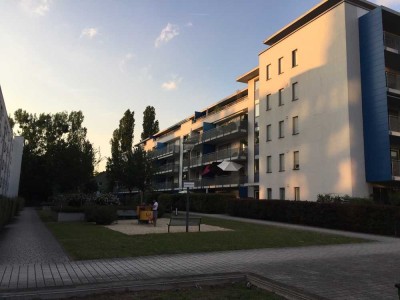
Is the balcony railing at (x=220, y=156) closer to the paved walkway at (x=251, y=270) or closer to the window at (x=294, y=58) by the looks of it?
the window at (x=294, y=58)

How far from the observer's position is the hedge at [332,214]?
18.6 metres

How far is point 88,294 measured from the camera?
620cm

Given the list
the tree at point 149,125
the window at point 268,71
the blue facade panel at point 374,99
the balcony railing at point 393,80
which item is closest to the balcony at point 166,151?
the tree at point 149,125

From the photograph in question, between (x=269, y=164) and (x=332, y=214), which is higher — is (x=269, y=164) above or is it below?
above

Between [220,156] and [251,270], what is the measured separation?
36.7m

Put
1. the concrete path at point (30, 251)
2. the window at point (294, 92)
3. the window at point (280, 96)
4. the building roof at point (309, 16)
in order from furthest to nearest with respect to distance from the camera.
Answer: the window at point (280, 96) → the window at point (294, 92) → the building roof at point (309, 16) → the concrete path at point (30, 251)

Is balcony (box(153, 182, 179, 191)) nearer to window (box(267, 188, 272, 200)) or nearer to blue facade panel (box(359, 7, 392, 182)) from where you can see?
window (box(267, 188, 272, 200))

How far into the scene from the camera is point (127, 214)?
89.1 feet

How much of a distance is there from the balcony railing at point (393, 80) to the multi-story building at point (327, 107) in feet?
0.32

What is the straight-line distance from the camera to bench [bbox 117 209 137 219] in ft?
88.3

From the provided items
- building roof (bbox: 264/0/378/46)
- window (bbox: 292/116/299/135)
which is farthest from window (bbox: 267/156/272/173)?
building roof (bbox: 264/0/378/46)

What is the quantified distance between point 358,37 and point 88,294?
28.8 metres

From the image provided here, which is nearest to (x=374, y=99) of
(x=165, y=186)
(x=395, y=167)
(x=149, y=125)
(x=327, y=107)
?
(x=327, y=107)

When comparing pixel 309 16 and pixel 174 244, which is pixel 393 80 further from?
pixel 174 244
